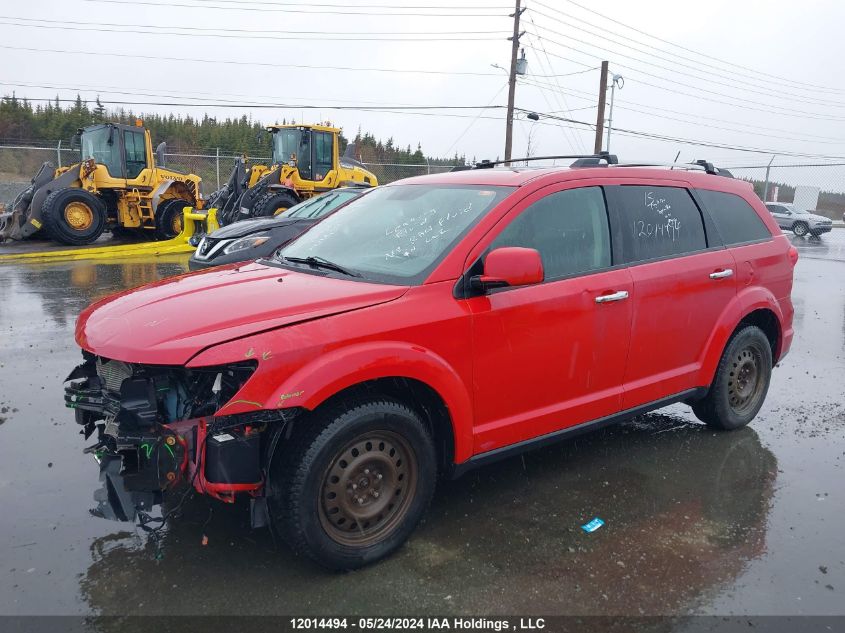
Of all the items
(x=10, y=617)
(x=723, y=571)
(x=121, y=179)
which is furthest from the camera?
(x=121, y=179)

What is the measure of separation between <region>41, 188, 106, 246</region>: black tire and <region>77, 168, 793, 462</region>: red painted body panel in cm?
1440

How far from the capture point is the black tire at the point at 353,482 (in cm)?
282

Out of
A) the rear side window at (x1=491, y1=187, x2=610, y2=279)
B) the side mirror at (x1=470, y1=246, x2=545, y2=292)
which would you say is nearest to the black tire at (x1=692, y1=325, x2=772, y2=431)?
the rear side window at (x1=491, y1=187, x2=610, y2=279)

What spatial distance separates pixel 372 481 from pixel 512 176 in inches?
74.9

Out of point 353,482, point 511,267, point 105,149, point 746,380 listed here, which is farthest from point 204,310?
point 105,149

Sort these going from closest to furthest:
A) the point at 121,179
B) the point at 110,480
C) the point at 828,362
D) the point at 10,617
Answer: the point at 10,617 < the point at 110,480 < the point at 828,362 < the point at 121,179

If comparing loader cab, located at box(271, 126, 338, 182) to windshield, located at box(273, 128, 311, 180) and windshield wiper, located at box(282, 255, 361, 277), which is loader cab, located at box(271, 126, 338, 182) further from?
windshield wiper, located at box(282, 255, 361, 277)

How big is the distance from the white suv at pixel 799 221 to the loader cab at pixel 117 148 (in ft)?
80.3

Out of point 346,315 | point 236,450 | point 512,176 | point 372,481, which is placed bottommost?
point 372,481

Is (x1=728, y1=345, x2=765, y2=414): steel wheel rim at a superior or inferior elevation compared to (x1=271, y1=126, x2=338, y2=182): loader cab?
inferior

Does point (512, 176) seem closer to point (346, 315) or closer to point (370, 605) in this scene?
point (346, 315)

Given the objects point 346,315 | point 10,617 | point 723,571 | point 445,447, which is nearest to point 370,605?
point 445,447

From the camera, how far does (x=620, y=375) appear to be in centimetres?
396

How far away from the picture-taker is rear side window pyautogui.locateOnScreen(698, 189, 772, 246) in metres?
4.65
